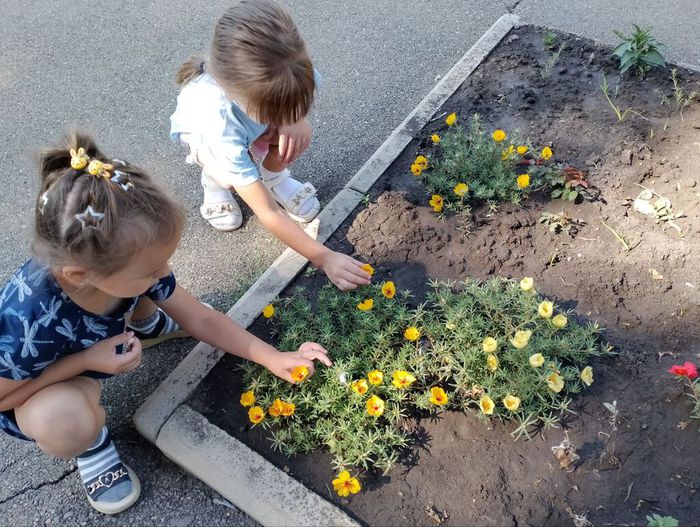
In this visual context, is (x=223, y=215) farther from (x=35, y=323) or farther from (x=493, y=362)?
(x=493, y=362)

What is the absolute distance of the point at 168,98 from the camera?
4223 millimetres

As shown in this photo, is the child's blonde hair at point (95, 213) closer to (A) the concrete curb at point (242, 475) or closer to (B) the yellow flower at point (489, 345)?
(A) the concrete curb at point (242, 475)

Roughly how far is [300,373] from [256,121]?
1092 mm

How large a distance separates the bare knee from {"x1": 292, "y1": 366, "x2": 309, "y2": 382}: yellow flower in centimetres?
73

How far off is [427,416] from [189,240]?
5.56ft

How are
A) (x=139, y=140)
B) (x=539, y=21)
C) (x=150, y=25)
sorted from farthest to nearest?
(x=150, y=25) < (x=539, y=21) < (x=139, y=140)

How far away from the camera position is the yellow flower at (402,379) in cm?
231

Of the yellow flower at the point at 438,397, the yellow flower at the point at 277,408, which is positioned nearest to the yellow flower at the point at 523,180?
the yellow flower at the point at 438,397

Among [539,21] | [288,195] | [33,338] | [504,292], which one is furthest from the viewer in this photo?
[539,21]

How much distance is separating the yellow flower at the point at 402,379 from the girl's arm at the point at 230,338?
261 mm

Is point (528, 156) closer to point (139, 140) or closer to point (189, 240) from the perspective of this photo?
point (189, 240)

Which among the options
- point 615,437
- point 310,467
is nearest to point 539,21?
point 615,437

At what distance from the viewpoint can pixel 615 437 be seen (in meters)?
2.27

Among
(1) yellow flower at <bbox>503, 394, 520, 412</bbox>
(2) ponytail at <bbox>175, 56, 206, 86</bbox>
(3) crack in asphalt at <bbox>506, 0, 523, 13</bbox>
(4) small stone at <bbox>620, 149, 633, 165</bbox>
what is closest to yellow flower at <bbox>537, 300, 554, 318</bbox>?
(1) yellow flower at <bbox>503, 394, 520, 412</bbox>
